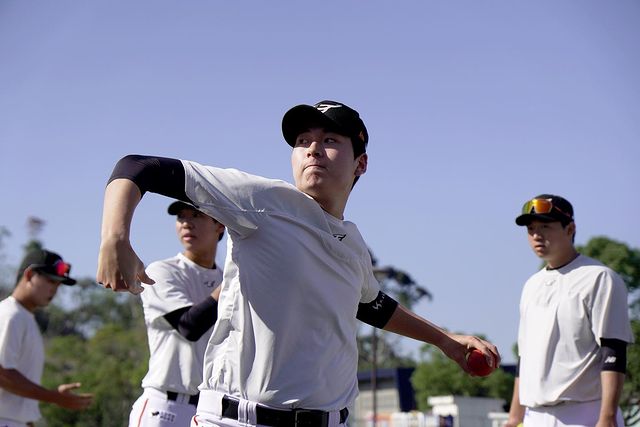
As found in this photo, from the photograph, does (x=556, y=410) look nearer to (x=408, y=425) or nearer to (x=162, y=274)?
(x=162, y=274)

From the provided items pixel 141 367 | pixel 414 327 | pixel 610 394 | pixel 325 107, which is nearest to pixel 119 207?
pixel 325 107

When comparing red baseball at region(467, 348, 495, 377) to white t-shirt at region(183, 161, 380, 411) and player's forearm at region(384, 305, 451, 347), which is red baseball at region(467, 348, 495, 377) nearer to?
player's forearm at region(384, 305, 451, 347)

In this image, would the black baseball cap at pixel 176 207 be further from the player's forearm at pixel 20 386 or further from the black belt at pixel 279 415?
the black belt at pixel 279 415

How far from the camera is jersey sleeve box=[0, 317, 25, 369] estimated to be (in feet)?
26.2

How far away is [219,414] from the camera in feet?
12.3

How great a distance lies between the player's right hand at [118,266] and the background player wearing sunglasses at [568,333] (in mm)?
4603

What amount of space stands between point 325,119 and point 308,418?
1.42 m

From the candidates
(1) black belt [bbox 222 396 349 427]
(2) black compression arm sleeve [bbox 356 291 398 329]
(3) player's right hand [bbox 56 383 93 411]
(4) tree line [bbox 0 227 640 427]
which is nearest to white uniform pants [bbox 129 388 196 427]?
(3) player's right hand [bbox 56 383 93 411]

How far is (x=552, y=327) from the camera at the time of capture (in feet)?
22.7

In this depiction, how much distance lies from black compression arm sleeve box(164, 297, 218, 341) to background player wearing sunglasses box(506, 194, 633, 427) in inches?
114

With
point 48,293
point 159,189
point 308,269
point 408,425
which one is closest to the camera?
point 159,189

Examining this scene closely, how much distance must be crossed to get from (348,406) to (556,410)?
326cm

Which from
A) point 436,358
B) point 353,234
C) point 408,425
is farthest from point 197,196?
point 436,358

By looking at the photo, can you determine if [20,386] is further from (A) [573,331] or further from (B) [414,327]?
(A) [573,331]
